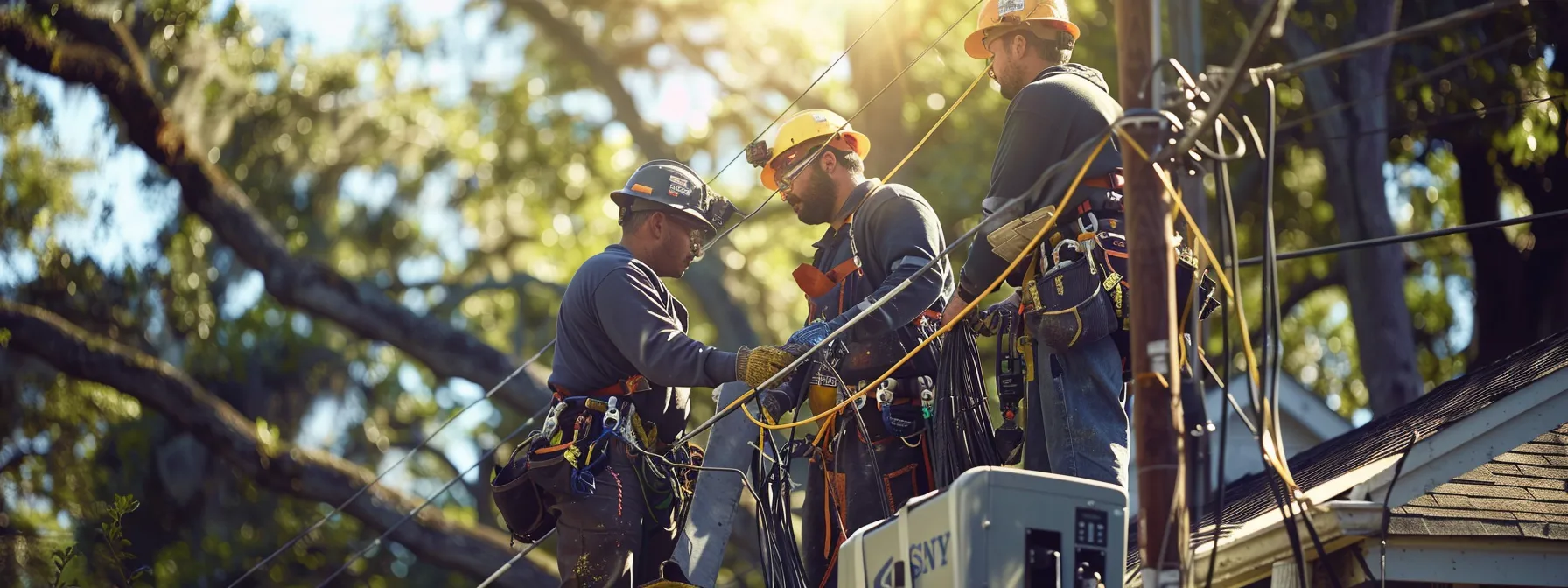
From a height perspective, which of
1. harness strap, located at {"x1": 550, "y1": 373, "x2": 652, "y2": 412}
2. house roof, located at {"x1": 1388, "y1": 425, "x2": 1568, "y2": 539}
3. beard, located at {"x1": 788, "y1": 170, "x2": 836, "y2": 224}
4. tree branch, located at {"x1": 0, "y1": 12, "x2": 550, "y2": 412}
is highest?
tree branch, located at {"x1": 0, "y1": 12, "x2": 550, "y2": 412}

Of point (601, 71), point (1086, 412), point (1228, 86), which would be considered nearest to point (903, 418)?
point (1086, 412)

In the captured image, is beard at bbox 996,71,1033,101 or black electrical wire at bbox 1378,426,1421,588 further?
beard at bbox 996,71,1033,101

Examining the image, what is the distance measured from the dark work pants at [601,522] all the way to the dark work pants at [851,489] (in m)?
0.74

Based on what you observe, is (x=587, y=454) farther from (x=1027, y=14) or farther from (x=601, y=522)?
(x=1027, y=14)

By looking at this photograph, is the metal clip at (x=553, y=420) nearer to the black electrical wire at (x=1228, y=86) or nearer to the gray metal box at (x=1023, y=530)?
the gray metal box at (x=1023, y=530)

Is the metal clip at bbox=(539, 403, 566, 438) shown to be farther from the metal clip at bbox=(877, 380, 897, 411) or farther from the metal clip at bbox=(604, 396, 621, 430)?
the metal clip at bbox=(877, 380, 897, 411)

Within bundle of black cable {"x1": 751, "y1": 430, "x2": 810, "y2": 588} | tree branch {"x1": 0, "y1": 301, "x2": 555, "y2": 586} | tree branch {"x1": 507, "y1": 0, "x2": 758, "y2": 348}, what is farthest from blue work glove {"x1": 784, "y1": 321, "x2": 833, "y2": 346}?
tree branch {"x1": 507, "y1": 0, "x2": 758, "y2": 348}

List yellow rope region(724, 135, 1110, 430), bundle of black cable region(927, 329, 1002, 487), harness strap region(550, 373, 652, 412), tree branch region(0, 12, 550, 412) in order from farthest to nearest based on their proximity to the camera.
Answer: tree branch region(0, 12, 550, 412) < harness strap region(550, 373, 652, 412) < bundle of black cable region(927, 329, 1002, 487) < yellow rope region(724, 135, 1110, 430)

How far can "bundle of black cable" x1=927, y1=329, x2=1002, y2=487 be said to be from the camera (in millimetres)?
6367

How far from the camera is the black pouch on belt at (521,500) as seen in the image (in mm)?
6828

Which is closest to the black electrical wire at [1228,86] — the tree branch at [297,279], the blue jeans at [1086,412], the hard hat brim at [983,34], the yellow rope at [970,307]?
the yellow rope at [970,307]

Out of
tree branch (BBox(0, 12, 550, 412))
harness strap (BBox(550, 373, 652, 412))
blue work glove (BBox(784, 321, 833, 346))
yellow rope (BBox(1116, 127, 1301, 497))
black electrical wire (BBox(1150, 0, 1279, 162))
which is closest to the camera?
black electrical wire (BBox(1150, 0, 1279, 162))

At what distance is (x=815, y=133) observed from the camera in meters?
7.41

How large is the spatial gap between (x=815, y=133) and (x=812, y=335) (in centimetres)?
127
